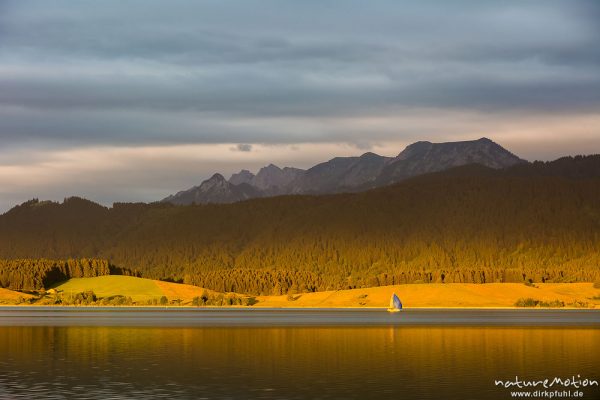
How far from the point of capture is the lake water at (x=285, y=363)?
70.9 m

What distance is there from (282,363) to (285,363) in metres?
0.29

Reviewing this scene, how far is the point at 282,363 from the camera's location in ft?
300

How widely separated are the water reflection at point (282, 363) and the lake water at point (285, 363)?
9 cm

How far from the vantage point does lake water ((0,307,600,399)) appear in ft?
233

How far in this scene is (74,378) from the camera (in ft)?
257

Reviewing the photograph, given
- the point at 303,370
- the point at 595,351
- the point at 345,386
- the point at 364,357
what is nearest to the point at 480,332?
the point at 595,351

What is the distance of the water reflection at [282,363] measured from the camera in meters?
71.1

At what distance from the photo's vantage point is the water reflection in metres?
71.1

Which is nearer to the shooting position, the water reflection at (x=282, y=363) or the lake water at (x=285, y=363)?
the lake water at (x=285, y=363)

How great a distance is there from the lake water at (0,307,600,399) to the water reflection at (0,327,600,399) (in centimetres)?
9

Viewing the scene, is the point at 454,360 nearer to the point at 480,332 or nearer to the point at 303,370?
the point at 303,370

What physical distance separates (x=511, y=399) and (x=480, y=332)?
260 feet

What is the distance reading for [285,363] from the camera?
299ft

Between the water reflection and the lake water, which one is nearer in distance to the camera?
the lake water
